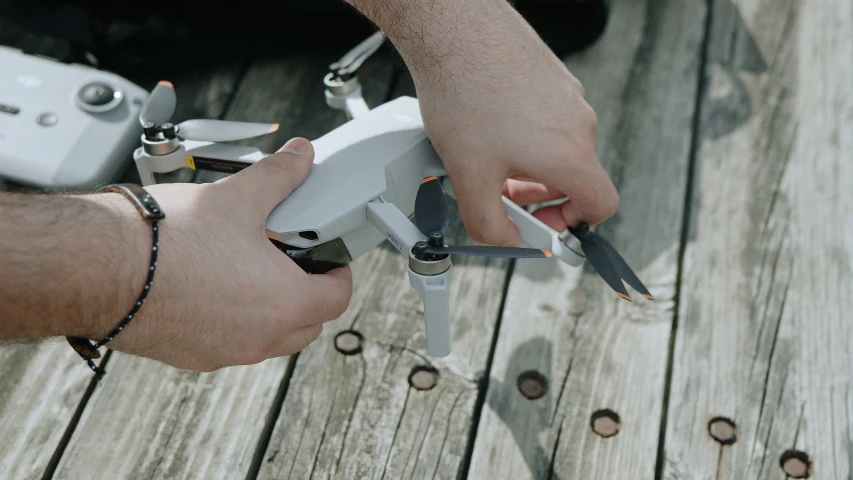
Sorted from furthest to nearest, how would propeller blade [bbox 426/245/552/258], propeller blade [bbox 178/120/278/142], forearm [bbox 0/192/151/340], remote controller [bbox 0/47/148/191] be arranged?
remote controller [bbox 0/47/148/191], propeller blade [bbox 178/120/278/142], propeller blade [bbox 426/245/552/258], forearm [bbox 0/192/151/340]

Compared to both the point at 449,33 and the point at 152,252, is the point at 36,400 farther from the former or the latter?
the point at 449,33

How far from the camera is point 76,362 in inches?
59.7

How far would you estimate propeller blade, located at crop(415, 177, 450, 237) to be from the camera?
3.95 ft

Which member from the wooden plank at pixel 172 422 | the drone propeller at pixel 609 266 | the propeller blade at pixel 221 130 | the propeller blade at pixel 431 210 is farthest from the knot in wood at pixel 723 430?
the propeller blade at pixel 221 130

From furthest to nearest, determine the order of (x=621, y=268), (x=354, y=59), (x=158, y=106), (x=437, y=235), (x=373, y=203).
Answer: (x=354, y=59) → (x=158, y=106) → (x=621, y=268) → (x=373, y=203) → (x=437, y=235)

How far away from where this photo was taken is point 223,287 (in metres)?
1.14

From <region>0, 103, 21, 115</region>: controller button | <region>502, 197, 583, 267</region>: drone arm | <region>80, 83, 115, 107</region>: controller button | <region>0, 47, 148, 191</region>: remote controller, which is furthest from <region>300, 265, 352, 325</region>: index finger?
<region>0, 103, 21, 115</region>: controller button

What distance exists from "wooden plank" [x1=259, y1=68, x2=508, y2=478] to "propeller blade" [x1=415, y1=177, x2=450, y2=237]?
0.40m

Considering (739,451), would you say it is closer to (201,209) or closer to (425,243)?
(425,243)

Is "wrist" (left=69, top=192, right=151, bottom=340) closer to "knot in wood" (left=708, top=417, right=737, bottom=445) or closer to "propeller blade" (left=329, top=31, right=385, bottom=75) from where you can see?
"propeller blade" (left=329, top=31, right=385, bottom=75)

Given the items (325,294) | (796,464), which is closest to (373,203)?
(325,294)

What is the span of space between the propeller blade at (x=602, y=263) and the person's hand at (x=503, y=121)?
7 cm

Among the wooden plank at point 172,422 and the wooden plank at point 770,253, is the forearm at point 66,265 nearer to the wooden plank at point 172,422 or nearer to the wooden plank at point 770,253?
the wooden plank at point 172,422

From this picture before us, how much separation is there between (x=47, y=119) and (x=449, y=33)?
98 centimetres
